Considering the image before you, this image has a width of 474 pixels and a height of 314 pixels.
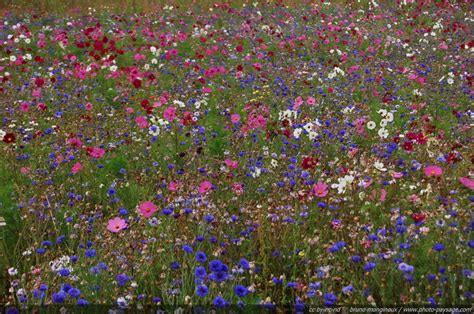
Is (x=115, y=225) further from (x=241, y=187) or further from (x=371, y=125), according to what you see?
(x=371, y=125)

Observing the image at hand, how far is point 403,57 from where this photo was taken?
30.0 ft

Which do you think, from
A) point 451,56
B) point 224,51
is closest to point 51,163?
point 224,51

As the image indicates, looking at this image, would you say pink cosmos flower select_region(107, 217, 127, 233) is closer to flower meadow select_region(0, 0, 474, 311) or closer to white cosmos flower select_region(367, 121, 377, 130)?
flower meadow select_region(0, 0, 474, 311)

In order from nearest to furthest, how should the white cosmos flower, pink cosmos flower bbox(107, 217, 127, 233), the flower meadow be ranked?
1. the flower meadow
2. pink cosmos flower bbox(107, 217, 127, 233)
3. the white cosmos flower

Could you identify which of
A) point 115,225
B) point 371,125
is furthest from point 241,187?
point 371,125

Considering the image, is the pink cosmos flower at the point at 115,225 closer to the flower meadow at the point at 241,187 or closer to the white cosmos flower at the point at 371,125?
the flower meadow at the point at 241,187

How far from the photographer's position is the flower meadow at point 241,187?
2.51 metres

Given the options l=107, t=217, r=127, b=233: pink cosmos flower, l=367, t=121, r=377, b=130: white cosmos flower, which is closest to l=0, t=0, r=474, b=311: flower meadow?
l=107, t=217, r=127, b=233: pink cosmos flower

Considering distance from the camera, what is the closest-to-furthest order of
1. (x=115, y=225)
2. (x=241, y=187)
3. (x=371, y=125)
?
(x=115, y=225)
(x=241, y=187)
(x=371, y=125)

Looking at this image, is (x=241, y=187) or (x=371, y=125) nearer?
(x=241, y=187)

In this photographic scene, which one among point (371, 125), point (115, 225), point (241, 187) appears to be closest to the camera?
point (115, 225)

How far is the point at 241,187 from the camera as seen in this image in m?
3.60

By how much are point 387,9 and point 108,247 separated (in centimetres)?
1345

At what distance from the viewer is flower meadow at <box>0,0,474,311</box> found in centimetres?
251
